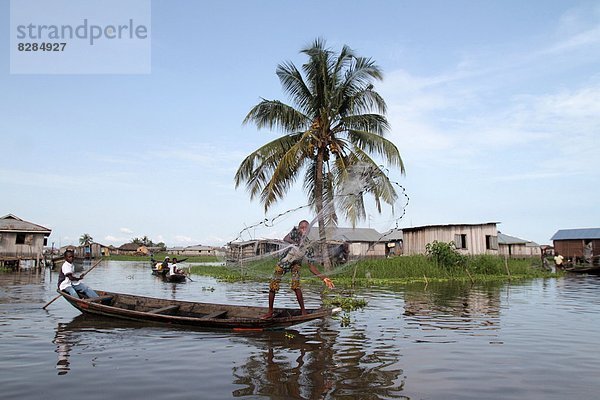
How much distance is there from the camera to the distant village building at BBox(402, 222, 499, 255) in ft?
101

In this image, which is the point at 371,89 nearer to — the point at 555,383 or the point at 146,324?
the point at 146,324

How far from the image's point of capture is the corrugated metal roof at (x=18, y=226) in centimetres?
3541

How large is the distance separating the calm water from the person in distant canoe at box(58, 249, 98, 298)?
64cm

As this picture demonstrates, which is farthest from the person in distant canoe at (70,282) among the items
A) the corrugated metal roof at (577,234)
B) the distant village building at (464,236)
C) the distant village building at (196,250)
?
the distant village building at (196,250)

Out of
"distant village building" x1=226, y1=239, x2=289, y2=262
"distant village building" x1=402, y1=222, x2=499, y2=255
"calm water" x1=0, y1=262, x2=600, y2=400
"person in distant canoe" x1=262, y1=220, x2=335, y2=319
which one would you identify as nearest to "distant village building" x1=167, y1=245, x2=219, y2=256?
"distant village building" x1=402, y1=222, x2=499, y2=255

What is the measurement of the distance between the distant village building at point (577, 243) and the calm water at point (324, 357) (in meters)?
34.5

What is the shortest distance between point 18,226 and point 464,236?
32.1 m

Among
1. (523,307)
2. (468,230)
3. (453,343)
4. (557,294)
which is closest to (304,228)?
(453,343)

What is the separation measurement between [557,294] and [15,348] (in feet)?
55.6

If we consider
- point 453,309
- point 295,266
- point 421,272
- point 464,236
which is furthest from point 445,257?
point 295,266

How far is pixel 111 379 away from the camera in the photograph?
6465 mm

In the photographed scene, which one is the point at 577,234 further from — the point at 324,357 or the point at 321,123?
the point at 324,357

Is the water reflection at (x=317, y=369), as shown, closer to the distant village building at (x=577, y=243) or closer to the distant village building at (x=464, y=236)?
the distant village building at (x=464, y=236)

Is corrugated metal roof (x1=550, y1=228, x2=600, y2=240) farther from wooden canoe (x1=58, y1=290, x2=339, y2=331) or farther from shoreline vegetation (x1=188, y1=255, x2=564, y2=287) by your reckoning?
wooden canoe (x1=58, y1=290, x2=339, y2=331)
